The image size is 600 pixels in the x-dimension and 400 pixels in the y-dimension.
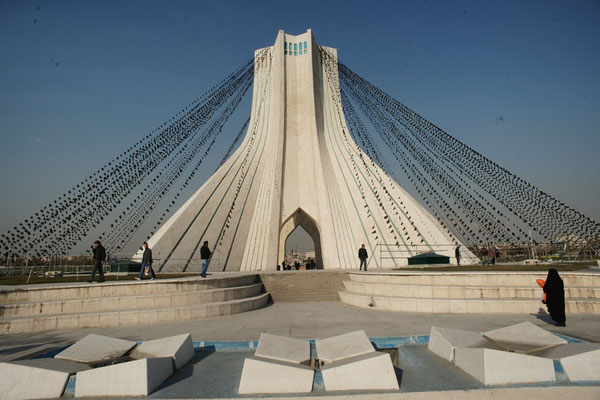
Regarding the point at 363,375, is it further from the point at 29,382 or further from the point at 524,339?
the point at 29,382

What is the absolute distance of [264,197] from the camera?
16.6 meters

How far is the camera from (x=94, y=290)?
7.55 metres

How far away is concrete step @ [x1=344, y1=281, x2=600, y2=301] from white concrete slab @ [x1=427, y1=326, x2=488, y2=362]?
4.13 m

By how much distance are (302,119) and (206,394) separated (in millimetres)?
17291

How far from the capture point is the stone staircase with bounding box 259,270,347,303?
1056cm

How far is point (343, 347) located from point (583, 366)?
196cm

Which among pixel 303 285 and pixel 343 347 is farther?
pixel 303 285

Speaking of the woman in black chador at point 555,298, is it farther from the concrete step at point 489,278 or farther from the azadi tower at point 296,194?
the azadi tower at point 296,194

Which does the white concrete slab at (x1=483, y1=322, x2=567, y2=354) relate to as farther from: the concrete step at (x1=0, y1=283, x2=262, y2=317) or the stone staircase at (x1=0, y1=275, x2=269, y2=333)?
the concrete step at (x1=0, y1=283, x2=262, y2=317)

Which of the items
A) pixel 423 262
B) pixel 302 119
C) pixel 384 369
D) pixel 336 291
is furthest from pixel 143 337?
pixel 302 119

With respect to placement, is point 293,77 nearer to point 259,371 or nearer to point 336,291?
point 336,291

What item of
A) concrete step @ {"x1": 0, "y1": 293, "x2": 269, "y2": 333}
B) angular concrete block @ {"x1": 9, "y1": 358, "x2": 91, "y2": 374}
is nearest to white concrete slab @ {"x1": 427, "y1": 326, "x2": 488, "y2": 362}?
angular concrete block @ {"x1": 9, "y1": 358, "x2": 91, "y2": 374}

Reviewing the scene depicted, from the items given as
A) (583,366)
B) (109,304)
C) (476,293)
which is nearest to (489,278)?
(476,293)

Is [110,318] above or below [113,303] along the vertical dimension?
below
